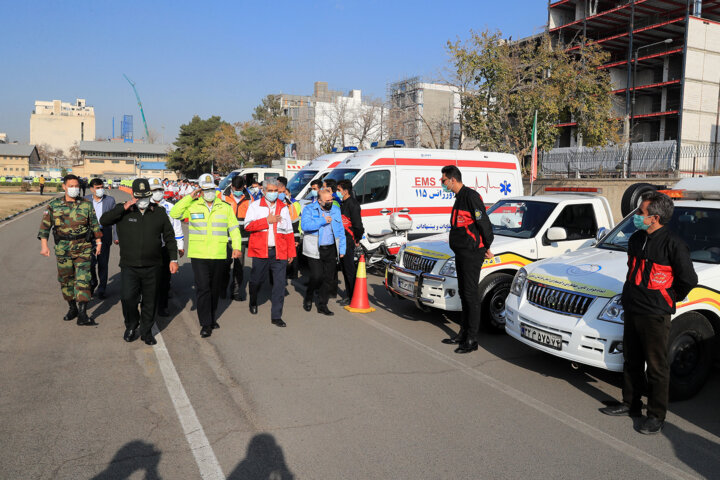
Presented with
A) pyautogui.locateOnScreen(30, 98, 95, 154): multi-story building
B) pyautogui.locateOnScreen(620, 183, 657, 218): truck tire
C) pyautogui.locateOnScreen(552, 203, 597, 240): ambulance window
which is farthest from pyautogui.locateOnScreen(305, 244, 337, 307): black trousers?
pyautogui.locateOnScreen(30, 98, 95, 154): multi-story building

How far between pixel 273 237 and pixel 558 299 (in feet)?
12.7

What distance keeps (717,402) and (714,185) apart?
2.58m

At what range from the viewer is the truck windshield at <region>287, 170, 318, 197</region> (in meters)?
14.8

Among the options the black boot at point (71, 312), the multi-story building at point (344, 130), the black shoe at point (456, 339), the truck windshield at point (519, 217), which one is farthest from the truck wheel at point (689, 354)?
the multi-story building at point (344, 130)

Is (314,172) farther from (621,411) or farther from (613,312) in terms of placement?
(621,411)

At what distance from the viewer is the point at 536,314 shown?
560 cm

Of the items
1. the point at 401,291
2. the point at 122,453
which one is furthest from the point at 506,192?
the point at 122,453

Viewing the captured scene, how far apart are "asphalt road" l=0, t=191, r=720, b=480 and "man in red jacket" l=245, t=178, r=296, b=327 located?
1.69 feet

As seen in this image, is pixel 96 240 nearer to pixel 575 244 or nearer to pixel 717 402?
pixel 575 244

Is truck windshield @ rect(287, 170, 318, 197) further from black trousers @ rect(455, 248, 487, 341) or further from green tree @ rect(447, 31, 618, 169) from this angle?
green tree @ rect(447, 31, 618, 169)

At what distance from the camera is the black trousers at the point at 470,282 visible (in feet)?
21.1

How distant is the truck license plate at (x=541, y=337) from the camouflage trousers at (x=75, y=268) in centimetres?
547

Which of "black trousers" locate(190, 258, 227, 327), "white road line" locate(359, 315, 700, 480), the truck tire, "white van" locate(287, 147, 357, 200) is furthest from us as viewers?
"white van" locate(287, 147, 357, 200)

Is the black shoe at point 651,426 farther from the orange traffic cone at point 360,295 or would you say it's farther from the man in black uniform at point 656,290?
the orange traffic cone at point 360,295
